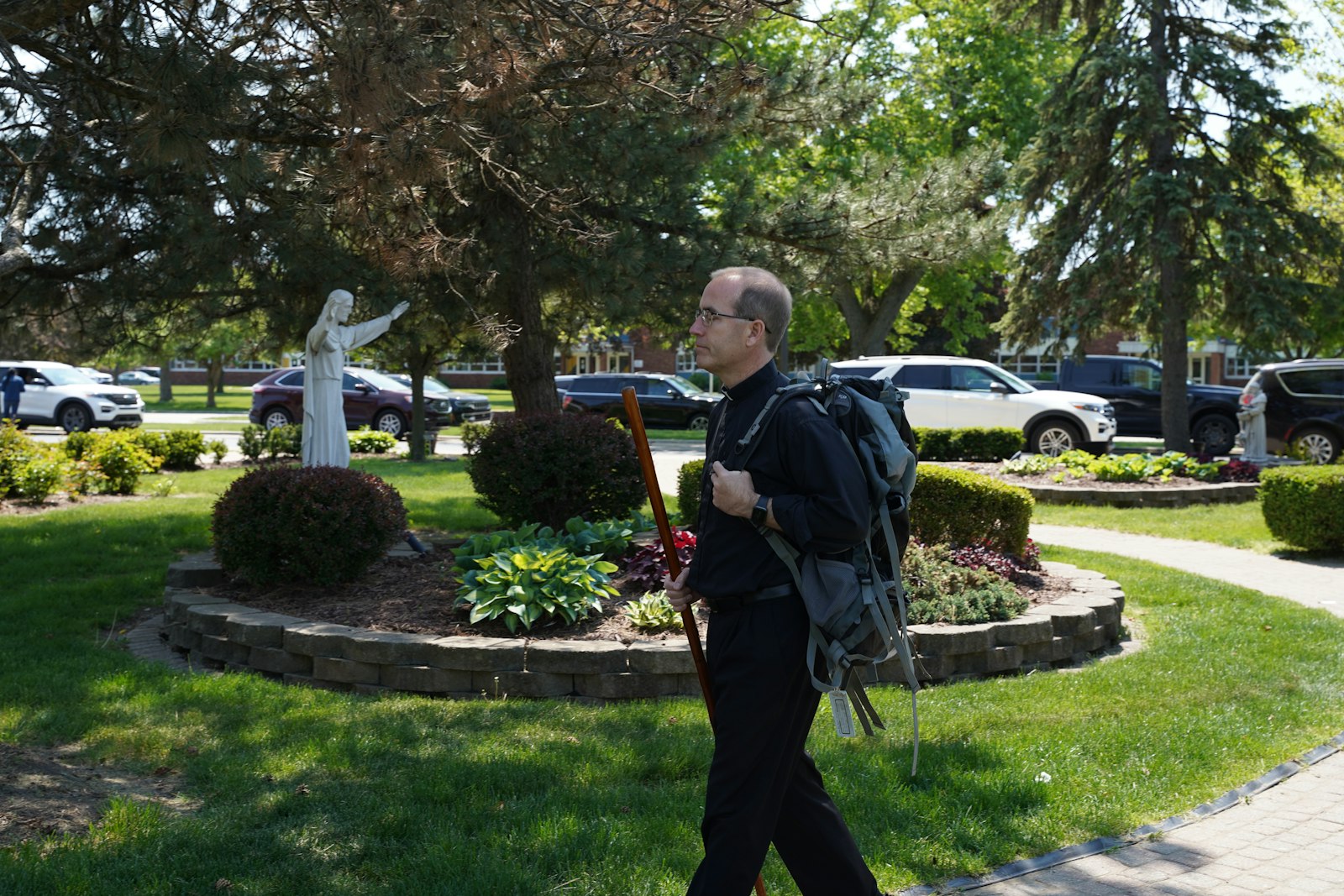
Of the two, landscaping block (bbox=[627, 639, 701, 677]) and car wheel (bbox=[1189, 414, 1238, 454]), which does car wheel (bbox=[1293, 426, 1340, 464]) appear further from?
landscaping block (bbox=[627, 639, 701, 677])

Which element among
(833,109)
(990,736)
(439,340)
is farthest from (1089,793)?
(439,340)

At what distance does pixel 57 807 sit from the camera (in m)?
4.34

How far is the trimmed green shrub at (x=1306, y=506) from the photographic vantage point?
11070mm

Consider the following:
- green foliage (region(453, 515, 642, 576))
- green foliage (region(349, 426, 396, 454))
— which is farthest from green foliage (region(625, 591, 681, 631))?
green foliage (region(349, 426, 396, 454))

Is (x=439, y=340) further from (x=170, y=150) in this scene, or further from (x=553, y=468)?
(x=170, y=150)

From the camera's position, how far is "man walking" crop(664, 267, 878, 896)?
3.00 m

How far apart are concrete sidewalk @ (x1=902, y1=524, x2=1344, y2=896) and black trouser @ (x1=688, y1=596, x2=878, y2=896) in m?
1.12

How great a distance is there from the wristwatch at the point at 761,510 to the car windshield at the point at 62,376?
29334 mm

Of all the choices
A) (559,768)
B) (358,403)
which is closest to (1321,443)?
(559,768)

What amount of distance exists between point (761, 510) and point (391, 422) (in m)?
24.6

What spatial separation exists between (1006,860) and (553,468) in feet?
18.8

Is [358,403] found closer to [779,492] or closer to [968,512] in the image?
[968,512]

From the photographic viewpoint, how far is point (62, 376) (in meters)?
28.8

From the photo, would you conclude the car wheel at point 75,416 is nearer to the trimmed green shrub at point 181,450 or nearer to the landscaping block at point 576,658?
the trimmed green shrub at point 181,450
